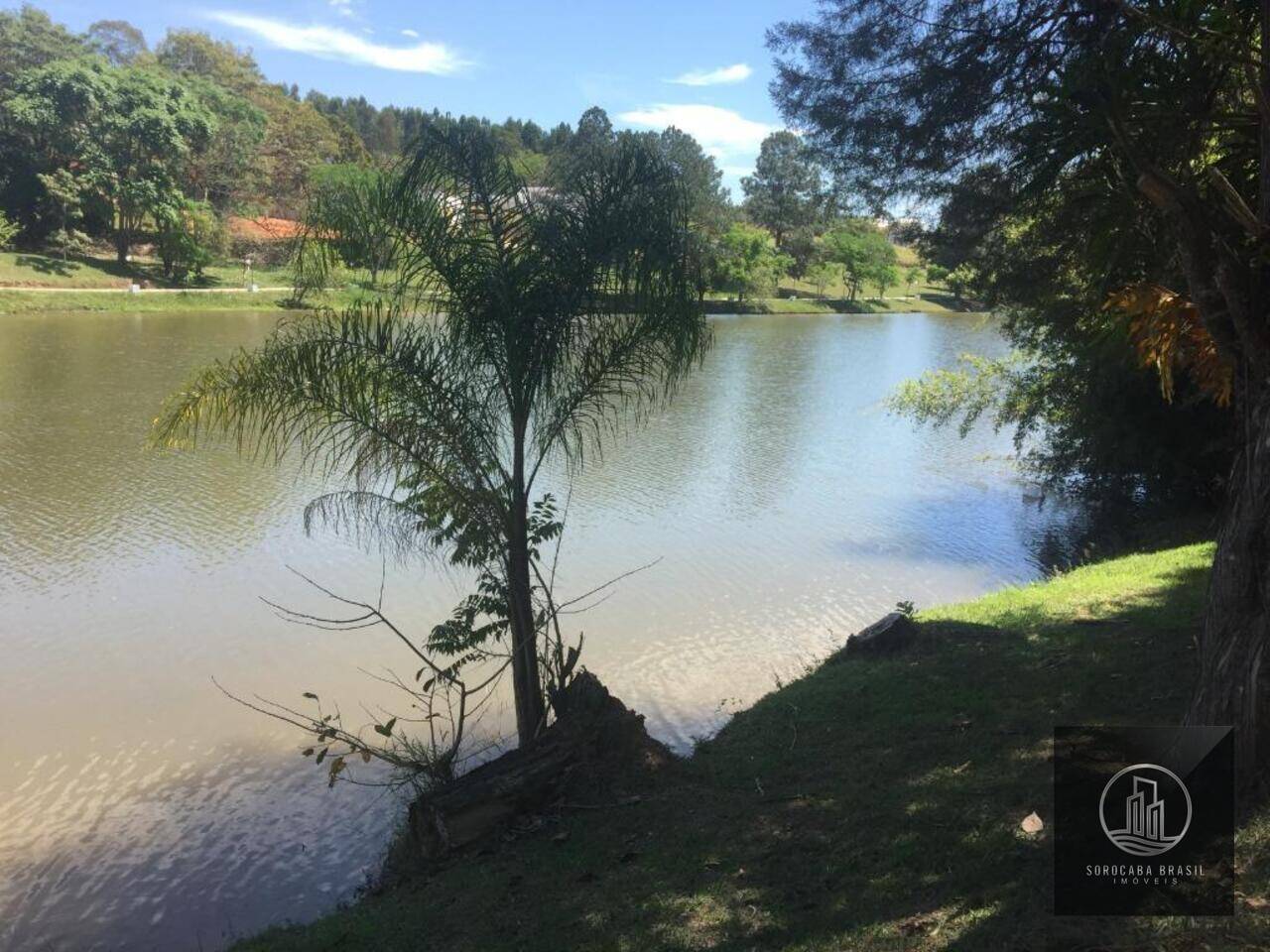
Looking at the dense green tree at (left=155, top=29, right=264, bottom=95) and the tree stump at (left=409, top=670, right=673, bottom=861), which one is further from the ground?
the dense green tree at (left=155, top=29, right=264, bottom=95)

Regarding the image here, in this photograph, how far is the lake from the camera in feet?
20.5

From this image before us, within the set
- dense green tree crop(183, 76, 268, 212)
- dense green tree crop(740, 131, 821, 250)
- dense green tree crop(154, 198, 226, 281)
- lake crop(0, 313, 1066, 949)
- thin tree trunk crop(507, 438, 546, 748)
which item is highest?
dense green tree crop(740, 131, 821, 250)

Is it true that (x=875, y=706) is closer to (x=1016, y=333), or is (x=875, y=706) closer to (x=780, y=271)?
(x=1016, y=333)

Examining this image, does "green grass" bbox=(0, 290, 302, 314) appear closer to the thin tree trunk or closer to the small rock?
the small rock

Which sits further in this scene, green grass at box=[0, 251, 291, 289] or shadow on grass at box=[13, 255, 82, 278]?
shadow on grass at box=[13, 255, 82, 278]

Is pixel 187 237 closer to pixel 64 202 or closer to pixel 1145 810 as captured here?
pixel 64 202

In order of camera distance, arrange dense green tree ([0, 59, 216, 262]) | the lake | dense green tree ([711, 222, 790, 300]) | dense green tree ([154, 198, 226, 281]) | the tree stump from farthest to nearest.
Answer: dense green tree ([711, 222, 790, 300]), dense green tree ([154, 198, 226, 281]), dense green tree ([0, 59, 216, 262]), the lake, the tree stump

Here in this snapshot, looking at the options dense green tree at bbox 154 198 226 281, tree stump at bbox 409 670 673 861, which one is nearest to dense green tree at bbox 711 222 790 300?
dense green tree at bbox 154 198 226 281

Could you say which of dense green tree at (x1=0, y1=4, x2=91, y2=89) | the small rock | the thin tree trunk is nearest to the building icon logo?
the thin tree trunk

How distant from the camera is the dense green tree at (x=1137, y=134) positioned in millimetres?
3840

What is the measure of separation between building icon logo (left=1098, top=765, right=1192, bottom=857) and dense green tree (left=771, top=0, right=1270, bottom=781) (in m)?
0.36

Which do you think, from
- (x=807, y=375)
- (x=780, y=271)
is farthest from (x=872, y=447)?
(x=780, y=271)

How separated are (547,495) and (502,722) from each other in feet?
9.64

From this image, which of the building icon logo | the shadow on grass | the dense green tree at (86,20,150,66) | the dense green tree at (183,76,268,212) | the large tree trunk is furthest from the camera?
the dense green tree at (86,20,150,66)
